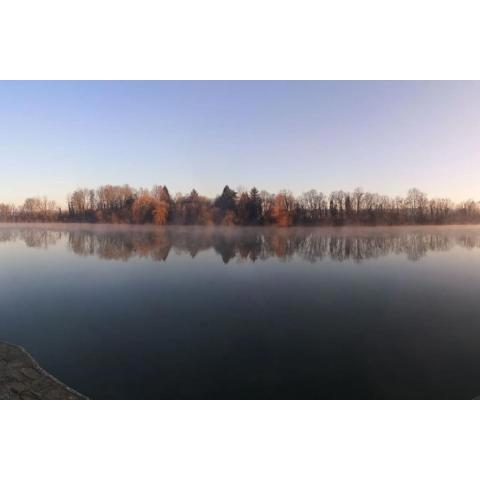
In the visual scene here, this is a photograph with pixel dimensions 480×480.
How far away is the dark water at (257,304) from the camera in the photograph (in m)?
2.10

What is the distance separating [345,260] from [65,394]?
2.27 meters

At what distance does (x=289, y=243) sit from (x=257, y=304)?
0.54 meters

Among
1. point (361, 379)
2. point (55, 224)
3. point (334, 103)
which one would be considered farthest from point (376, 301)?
point (55, 224)

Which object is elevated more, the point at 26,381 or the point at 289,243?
the point at 289,243

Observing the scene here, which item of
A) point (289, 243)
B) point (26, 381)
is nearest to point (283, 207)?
point (289, 243)

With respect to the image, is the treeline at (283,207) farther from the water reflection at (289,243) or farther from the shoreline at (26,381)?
the shoreline at (26,381)

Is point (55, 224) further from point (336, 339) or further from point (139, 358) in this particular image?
point (336, 339)

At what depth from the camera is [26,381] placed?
2025mm

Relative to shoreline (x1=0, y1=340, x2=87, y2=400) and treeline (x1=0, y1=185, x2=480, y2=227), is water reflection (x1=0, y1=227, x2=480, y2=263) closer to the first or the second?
treeline (x1=0, y1=185, x2=480, y2=227)

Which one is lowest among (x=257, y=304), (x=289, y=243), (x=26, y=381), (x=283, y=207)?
(x=26, y=381)

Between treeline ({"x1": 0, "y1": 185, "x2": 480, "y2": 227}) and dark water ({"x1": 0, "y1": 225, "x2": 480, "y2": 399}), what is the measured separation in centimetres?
9

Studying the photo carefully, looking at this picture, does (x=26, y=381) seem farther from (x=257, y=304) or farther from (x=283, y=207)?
(x=283, y=207)

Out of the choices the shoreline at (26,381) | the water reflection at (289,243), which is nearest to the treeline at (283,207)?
the water reflection at (289,243)

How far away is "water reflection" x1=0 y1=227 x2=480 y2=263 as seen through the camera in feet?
7.21
